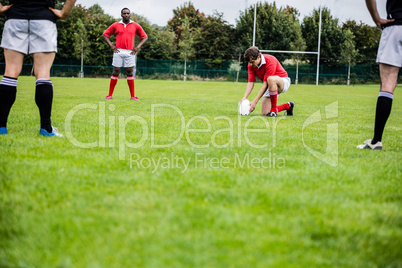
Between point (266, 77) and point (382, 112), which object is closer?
point (382, 112)

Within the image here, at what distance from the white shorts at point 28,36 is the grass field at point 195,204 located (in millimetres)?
1024

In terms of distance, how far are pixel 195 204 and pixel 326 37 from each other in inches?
2071

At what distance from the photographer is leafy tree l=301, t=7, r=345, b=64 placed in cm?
4981

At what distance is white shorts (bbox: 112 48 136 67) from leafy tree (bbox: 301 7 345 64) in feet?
139

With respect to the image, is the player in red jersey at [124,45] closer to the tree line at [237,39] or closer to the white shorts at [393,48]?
the white shorts at [393,48]

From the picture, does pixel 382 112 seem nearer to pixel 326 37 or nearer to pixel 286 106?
pixel 286 106

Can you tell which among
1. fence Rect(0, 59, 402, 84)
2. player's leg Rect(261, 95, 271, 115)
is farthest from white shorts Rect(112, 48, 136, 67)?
fence Rect(0, 59, 402, 84)

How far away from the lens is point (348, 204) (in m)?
2.21

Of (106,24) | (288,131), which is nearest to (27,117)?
(288,131)

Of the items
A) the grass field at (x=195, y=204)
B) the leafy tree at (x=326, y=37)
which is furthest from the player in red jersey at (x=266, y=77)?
the leafy tree at (x=326, y=37)

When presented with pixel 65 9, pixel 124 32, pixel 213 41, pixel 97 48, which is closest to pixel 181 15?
pixel 213 41

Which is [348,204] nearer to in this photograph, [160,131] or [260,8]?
[160,131]

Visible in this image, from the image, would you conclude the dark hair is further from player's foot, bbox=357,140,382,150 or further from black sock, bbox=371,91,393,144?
player's foot, bbox=357,140,382,150

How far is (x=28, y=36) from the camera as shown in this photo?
432 cm
